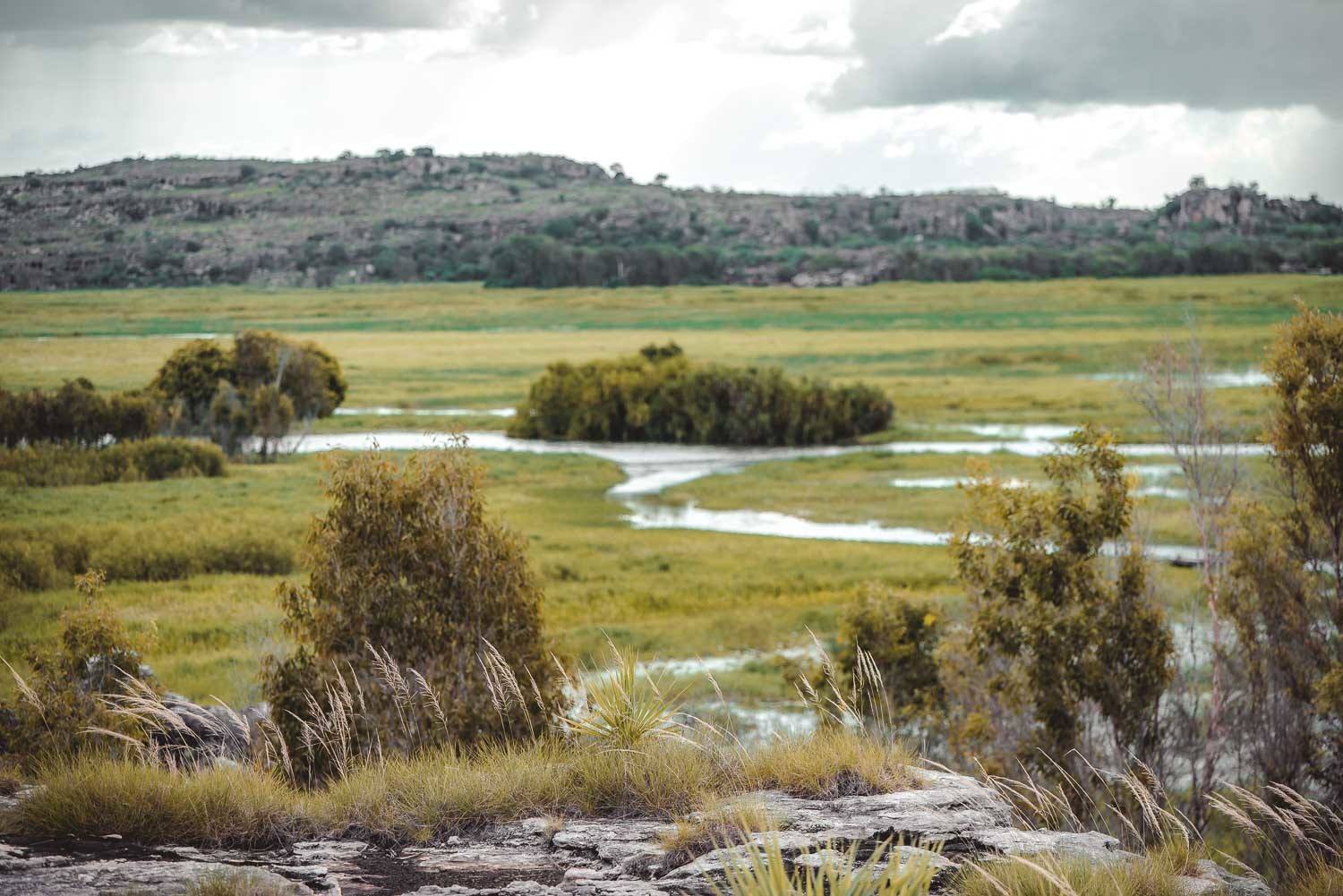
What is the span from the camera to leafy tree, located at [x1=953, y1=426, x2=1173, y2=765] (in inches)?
612

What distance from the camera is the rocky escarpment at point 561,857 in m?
7.15

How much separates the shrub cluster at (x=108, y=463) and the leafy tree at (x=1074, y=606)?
21794 millimetres

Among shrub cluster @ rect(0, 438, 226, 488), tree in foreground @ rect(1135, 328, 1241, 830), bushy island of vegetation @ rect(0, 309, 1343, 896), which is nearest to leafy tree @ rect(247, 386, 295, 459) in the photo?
shrub cluster @ rect(0, 438, 226, 488)

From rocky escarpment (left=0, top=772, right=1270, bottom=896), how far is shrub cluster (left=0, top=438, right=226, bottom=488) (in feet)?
72.2

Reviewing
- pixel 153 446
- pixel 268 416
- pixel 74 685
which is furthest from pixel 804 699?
pixel 268 416

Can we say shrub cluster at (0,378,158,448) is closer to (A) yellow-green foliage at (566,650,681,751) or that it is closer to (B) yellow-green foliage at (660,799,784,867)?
(A) yellow-green foliage at (566,650,681,751)

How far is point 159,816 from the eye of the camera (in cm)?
812

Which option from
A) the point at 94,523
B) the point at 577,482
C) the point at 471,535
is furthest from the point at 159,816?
the point at 577,482

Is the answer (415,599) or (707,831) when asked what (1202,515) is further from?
(707,831)

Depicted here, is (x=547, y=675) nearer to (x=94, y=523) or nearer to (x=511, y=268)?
(x=94, y=523)

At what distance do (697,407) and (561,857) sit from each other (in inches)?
2322

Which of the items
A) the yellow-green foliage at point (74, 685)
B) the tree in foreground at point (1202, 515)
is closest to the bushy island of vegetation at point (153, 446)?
the yellow-green foliage at point (74, 685)

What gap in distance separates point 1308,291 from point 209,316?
71.2 metres

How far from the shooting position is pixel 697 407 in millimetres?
66625
